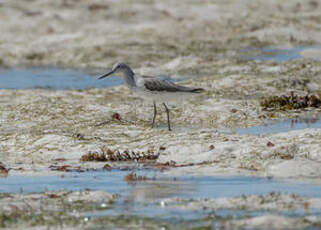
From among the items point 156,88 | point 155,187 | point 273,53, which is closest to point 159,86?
point 156,88

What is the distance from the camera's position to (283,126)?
17156mm

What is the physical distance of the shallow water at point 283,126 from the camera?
16.6 meters

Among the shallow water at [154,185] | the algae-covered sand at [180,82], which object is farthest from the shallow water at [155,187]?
the algae-covered sand at [180,82]

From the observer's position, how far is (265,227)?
8539 mm

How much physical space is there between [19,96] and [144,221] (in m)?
13.0

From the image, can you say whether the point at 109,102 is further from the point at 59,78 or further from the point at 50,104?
the point at 59,78

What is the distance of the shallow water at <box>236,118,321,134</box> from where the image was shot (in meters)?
16.6

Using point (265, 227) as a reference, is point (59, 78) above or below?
above

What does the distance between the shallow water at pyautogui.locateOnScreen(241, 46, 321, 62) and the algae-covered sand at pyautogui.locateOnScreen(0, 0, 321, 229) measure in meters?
0.29

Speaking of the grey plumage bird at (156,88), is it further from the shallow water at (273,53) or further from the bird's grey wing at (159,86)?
the shallow water at (273,53)

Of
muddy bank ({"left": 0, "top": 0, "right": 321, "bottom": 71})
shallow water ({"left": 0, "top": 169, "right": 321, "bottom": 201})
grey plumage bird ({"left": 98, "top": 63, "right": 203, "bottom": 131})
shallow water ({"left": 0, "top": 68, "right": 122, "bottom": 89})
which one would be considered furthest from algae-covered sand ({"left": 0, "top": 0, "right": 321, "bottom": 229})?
shallow water ({"left": 0, "top": 68, "right": 122, "bottom": 89})

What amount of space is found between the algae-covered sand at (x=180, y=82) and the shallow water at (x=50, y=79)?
5.11ft

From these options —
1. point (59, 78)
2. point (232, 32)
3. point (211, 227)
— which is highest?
point (232, 32)

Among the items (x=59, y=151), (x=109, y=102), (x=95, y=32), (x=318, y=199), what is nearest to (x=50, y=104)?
(x=109, y=102)
